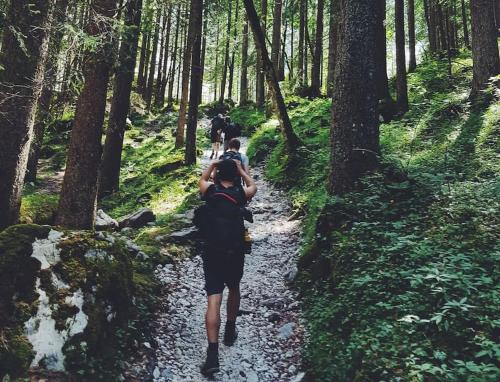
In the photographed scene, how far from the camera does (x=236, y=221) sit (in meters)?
5.09

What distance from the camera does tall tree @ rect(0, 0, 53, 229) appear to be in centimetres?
671

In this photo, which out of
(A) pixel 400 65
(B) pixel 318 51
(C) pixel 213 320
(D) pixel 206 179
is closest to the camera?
(C) pixel 213 320

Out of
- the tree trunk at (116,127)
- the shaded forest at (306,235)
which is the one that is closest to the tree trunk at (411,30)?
the shaded forest at (306,235)

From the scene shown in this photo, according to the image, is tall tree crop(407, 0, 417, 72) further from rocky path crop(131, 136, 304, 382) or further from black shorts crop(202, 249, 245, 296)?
black shorts crop(202, 249, 245, 296)

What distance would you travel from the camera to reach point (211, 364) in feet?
15.6

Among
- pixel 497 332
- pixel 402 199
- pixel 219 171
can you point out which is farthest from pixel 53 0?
pixel 497 332

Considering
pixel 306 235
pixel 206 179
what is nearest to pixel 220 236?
pixel 206 179

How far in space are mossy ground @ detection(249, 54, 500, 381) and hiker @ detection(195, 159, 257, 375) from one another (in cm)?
129

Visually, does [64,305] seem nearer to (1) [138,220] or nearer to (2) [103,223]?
(2) [103,223]

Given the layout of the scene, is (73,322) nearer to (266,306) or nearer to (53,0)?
(266,306)

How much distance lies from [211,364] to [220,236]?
150 cm

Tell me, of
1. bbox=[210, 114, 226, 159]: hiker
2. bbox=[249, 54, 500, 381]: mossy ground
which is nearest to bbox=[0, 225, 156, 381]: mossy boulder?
bbox=[249, 54, 500, 381]: mossy ground

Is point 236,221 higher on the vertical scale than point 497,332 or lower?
higher

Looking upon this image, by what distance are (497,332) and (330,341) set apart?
1802 millimetres
